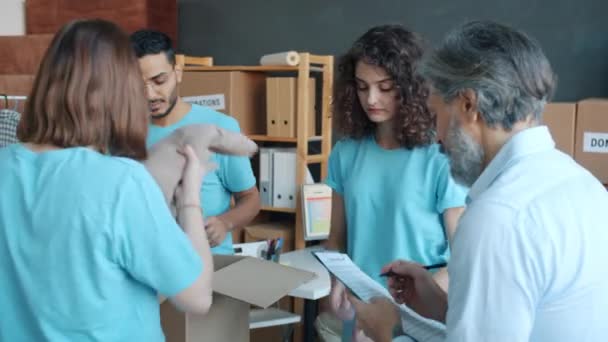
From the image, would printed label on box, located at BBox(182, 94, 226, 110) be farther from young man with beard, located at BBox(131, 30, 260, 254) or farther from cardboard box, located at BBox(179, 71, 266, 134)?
young man with beard, located at BBox(131, 30, 260, 254)

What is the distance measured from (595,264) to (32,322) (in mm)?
897

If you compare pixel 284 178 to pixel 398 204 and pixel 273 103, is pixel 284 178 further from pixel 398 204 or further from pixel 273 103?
pixel 398 204

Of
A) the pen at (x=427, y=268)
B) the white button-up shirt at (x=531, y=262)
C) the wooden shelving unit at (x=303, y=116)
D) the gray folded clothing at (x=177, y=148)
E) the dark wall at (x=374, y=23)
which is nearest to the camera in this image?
the white button-up shirt at (x=531, y=262)

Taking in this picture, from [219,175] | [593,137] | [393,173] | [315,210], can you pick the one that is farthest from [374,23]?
[393,173]

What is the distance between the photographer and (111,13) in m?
3.88

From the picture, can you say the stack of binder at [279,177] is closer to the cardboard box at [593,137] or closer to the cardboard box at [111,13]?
the cardboard box at [111,13]

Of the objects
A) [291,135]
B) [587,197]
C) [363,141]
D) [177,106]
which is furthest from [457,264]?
[291,135]

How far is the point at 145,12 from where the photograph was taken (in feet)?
12.4

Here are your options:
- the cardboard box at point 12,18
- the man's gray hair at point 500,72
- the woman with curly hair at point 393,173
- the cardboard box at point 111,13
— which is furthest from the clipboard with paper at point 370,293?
the cardboard box at point 12,18

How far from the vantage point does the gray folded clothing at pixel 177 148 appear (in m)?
1.07

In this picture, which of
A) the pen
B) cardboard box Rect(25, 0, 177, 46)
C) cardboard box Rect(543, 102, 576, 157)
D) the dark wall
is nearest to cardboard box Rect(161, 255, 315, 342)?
the pen

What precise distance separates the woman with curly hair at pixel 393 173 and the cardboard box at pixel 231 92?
1530 mm

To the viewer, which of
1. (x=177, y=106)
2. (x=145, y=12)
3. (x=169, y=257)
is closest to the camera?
(x=169, y=257)

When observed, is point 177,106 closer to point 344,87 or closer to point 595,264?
point 344,87
